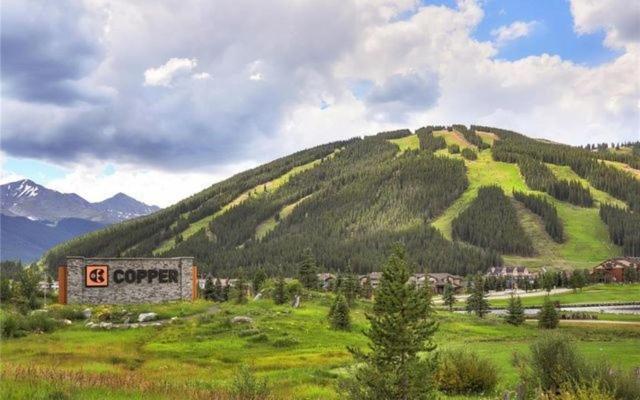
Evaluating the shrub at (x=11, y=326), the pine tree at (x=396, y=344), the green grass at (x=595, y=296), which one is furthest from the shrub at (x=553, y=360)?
the green grass at (x=595, y=296)

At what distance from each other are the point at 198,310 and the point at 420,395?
52561 mm

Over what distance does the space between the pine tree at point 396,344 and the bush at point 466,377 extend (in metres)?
5.26

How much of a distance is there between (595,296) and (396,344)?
129m

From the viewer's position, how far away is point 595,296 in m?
132

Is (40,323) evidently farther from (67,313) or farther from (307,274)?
(307,274)

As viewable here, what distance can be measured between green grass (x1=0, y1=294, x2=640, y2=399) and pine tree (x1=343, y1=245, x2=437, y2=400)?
10.8ft

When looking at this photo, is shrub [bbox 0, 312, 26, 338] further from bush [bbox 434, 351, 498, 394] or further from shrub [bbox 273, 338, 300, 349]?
bush [bbox 434, 351, 498, 394]

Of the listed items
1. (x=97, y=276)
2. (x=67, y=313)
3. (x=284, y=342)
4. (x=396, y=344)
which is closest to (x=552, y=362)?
(x=396, y=344)

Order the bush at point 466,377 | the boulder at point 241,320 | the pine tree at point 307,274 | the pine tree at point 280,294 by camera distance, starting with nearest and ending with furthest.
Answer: the bush at point 466,377, the boulder at point 241,320, the pine tree at point 280,294, the pine tree at point 307,274

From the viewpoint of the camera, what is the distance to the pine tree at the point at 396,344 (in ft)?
61.1

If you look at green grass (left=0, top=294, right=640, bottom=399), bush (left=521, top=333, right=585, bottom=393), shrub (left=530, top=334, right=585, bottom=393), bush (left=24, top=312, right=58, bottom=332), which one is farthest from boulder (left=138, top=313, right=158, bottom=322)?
shrub (left=530, top=334, right=585, bottom=393)

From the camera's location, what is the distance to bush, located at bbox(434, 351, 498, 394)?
25344 mm

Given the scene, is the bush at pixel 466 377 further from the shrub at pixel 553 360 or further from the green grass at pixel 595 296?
the green grass at pixel 595 296

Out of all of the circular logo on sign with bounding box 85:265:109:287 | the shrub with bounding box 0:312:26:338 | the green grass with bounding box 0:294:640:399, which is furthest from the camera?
the circular logo on sign with bounding box 85:265:109:287
